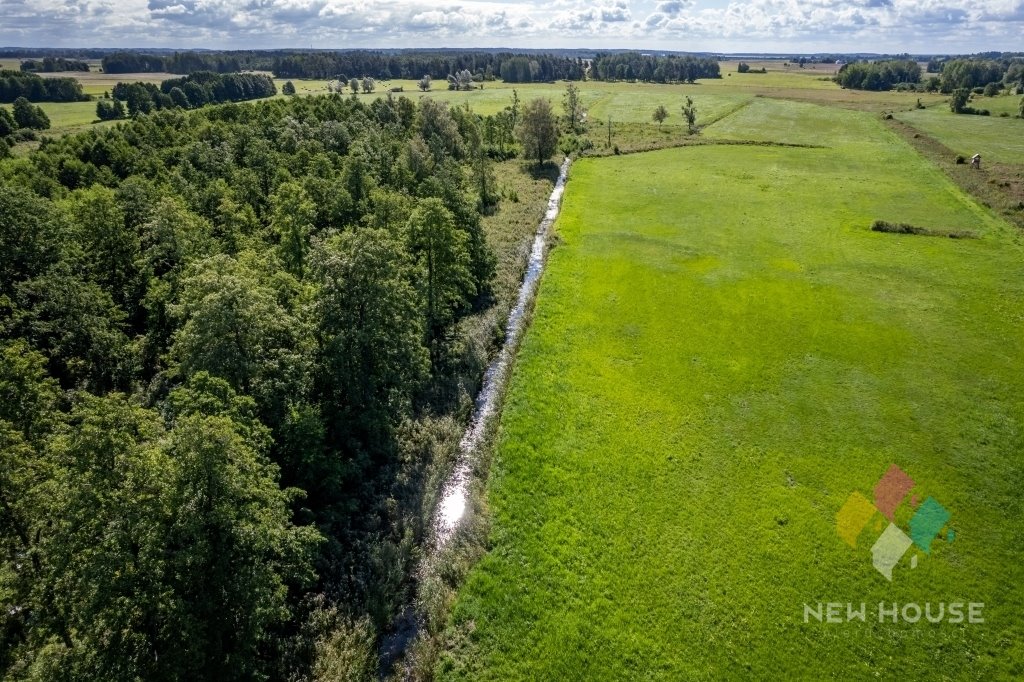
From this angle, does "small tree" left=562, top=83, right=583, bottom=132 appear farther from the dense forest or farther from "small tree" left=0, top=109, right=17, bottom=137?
"small tree" left=0, top=109, right=17, bottom=137

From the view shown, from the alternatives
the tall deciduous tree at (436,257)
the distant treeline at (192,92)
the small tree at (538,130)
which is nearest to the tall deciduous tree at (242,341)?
the tall deciduous tree at (436,257)

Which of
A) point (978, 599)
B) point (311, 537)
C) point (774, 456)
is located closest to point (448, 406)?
point (311, 537)

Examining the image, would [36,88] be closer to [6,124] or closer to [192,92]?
[192,92]

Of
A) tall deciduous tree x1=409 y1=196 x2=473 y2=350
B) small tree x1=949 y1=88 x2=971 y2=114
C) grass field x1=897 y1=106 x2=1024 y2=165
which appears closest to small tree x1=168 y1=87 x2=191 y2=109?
tall deciduous tree x1=409 y1=196 x2=473 y2=350

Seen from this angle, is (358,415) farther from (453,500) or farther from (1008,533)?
(1008,533)

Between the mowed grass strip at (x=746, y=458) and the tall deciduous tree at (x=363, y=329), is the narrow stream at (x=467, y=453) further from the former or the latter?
the tall deciduous tree at (x=363, y=329)

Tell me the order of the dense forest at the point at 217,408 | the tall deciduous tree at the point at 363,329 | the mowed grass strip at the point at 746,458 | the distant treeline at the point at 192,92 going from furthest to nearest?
the distant treeline at the point at 192,92
the tall deciduous tree at the point at 363,329
the mowed grass strip at the point at 746,458
the dense forest at the point at 217,408
